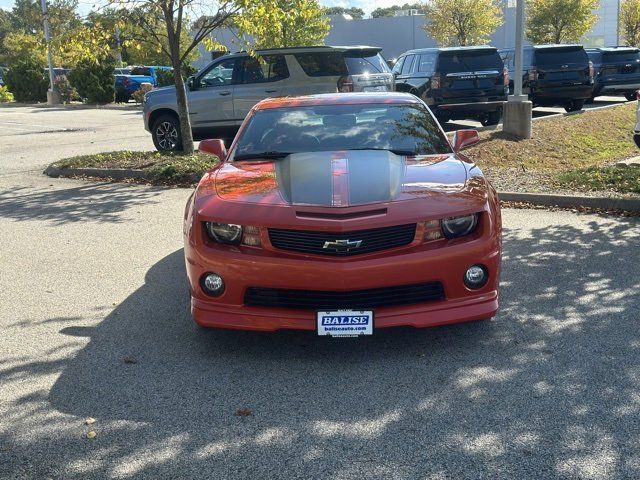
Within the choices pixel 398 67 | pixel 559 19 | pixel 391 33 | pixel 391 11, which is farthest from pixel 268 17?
pixel 391 11

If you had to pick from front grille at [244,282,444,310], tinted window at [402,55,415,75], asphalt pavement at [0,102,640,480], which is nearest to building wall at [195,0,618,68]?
tinted window at [402,55,415,75]

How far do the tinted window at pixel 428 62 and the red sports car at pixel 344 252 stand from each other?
1196cm

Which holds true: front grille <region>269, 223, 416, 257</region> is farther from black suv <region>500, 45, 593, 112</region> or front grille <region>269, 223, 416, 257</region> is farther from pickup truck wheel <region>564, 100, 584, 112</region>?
pickup truck wheel <region>564, 100, 584, 112</region>

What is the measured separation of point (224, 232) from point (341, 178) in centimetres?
83

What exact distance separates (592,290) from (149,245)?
422 cm

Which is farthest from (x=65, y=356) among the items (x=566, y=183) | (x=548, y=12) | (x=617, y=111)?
(x=548, y=12)

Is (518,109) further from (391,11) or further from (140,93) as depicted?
(391,11)

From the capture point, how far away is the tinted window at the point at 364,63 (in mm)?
15062

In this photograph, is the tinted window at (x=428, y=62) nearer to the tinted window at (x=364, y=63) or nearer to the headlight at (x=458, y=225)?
the tinted window at (x=364, y=63)

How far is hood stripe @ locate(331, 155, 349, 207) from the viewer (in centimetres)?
452

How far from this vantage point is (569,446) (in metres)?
3.42

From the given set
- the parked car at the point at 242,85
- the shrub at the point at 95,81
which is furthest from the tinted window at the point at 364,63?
the shrub at the point at 95,81

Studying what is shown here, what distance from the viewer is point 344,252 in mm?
4391

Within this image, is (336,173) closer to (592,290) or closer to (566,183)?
(592,290)
